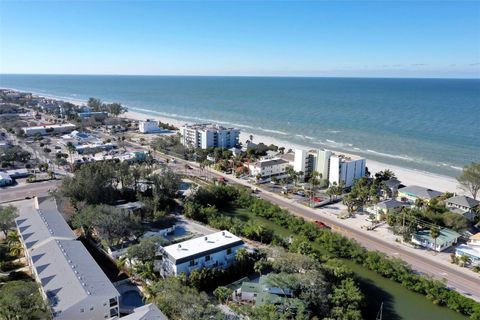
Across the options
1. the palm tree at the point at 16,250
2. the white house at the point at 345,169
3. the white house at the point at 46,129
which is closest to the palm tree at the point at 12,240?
the palm tree at the point at 16,250

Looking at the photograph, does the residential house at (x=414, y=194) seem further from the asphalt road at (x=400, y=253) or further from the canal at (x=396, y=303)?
the canal at (x=396, y=303)

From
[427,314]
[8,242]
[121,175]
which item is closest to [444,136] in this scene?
[427,314]

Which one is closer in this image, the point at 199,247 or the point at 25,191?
the point at 199,247

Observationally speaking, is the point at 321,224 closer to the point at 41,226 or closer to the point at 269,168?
the point at 269,168

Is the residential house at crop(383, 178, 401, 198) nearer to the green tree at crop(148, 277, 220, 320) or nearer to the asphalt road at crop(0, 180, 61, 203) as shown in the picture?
the green tree at crop(148, 277, 220, 320)

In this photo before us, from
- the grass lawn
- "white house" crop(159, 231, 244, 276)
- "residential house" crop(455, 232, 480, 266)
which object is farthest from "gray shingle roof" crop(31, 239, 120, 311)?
"residential house" crop(455, 232, 480, 266)

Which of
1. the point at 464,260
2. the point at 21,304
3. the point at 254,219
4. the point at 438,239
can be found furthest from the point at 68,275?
the point at 438,239
